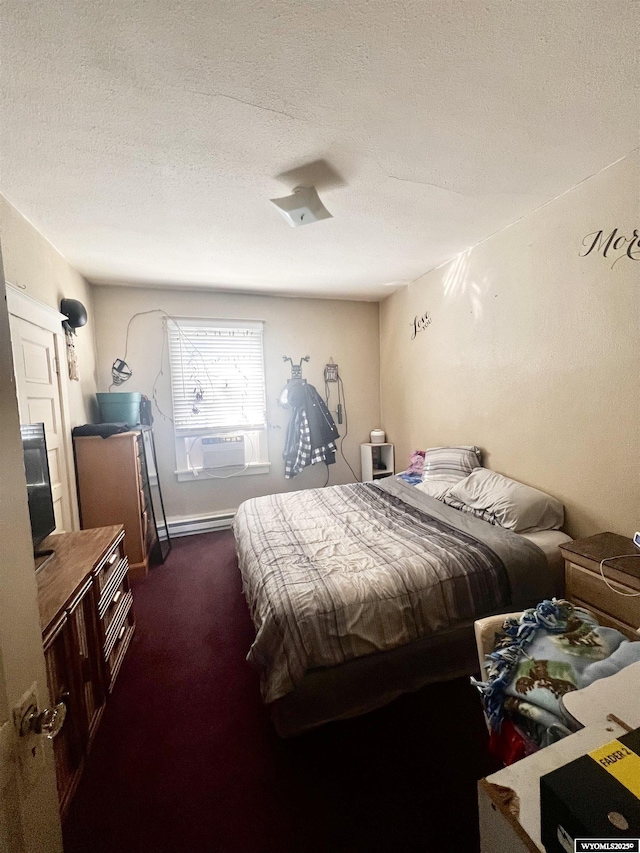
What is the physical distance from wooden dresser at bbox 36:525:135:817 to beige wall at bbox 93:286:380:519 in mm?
1673

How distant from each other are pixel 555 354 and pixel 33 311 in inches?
126

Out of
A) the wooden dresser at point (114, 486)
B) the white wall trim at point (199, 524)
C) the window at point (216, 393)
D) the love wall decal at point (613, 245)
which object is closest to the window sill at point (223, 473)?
the window at point (216, 393)

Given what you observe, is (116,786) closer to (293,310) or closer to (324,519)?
(324,519)

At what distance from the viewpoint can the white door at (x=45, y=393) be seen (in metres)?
1.84

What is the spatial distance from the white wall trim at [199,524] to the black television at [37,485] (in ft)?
6.35

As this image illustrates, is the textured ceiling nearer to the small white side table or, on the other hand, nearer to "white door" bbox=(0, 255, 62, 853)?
"white door" bbox=(0, 255, 62, 853)

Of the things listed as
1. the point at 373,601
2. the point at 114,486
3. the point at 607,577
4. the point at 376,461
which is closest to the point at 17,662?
the point at 373,601

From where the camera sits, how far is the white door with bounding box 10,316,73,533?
1.84m

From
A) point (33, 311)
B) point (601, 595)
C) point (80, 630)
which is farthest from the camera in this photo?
point (33, 311)

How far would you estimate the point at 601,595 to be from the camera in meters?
1.50

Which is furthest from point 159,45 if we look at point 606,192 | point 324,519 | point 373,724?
point 373,724

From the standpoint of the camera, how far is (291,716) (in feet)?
4.50

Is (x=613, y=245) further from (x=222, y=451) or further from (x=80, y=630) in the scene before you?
(x=222, y=451)

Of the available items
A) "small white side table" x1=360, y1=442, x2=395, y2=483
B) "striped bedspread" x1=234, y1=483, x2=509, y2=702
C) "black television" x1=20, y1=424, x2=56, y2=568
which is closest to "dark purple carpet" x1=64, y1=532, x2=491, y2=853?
"striped bedspread" x1=234, y1=483, x2=509, y2=702
